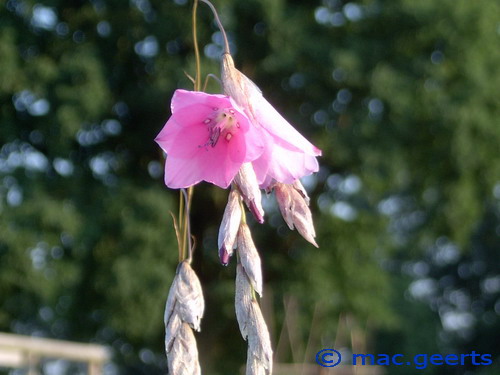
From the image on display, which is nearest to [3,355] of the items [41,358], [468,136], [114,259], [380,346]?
[41,358]

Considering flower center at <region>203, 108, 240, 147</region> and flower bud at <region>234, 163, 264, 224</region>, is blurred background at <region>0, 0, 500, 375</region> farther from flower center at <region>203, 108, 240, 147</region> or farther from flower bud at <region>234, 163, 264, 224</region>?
flower bud at <region>234, 163, 264, 224</region>

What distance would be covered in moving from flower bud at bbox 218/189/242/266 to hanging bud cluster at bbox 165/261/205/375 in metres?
0.06

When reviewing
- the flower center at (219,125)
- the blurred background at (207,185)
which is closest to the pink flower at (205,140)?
the flower center at (219,125)

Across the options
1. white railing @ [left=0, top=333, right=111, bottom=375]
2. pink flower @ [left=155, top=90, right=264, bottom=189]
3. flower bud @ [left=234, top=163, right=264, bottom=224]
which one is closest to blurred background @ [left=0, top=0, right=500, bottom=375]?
white railing @ [left=0, top=333, right=111, bottom=375]

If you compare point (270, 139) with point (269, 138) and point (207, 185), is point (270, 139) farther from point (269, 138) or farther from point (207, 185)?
point (207, 185)

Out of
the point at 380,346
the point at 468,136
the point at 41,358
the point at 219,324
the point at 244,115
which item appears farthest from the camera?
the point at 380,346

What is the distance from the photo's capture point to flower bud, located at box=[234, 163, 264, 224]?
0.95 metres

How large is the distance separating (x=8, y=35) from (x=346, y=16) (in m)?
3.91

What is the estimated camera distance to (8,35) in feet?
34.6

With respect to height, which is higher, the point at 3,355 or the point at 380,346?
the point at 3,355

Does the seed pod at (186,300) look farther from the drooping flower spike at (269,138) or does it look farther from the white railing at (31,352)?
the white railing at (31,352)

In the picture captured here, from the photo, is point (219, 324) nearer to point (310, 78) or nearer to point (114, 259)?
point (114, 259)

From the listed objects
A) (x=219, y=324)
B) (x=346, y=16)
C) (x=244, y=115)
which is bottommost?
(x=219, y=324)

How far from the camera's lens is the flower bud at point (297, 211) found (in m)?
0.95
